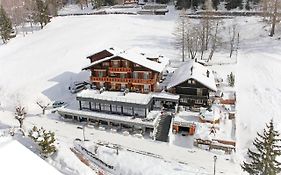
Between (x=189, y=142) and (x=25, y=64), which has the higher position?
(x=25, y=64)

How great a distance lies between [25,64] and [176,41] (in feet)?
105

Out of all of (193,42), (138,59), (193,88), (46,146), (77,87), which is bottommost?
(46,146)

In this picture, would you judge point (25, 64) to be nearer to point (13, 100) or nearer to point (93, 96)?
point (13, 100)

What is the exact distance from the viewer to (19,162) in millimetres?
20547

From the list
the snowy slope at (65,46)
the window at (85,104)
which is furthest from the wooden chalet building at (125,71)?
the snowy slope at (65,46)

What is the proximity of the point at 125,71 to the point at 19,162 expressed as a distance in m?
23.6

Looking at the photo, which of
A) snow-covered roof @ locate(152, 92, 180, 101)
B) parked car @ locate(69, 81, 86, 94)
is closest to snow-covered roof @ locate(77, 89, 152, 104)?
snow-covered roof @ locate(152, 92, 180, 101)

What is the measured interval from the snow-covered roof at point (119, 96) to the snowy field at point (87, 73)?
4.52m

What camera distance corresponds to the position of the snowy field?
3397cm

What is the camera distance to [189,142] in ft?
119

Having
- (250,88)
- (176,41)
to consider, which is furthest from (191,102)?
(176,41)

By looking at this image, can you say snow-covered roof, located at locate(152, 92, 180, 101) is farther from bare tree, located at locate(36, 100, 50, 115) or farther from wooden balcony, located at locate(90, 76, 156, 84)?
bare tree, located at locate(36, 100, 50, 115)

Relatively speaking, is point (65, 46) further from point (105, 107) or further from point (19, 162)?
point (19, 162)

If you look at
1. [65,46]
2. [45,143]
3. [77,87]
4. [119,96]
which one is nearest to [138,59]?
[119,96]
